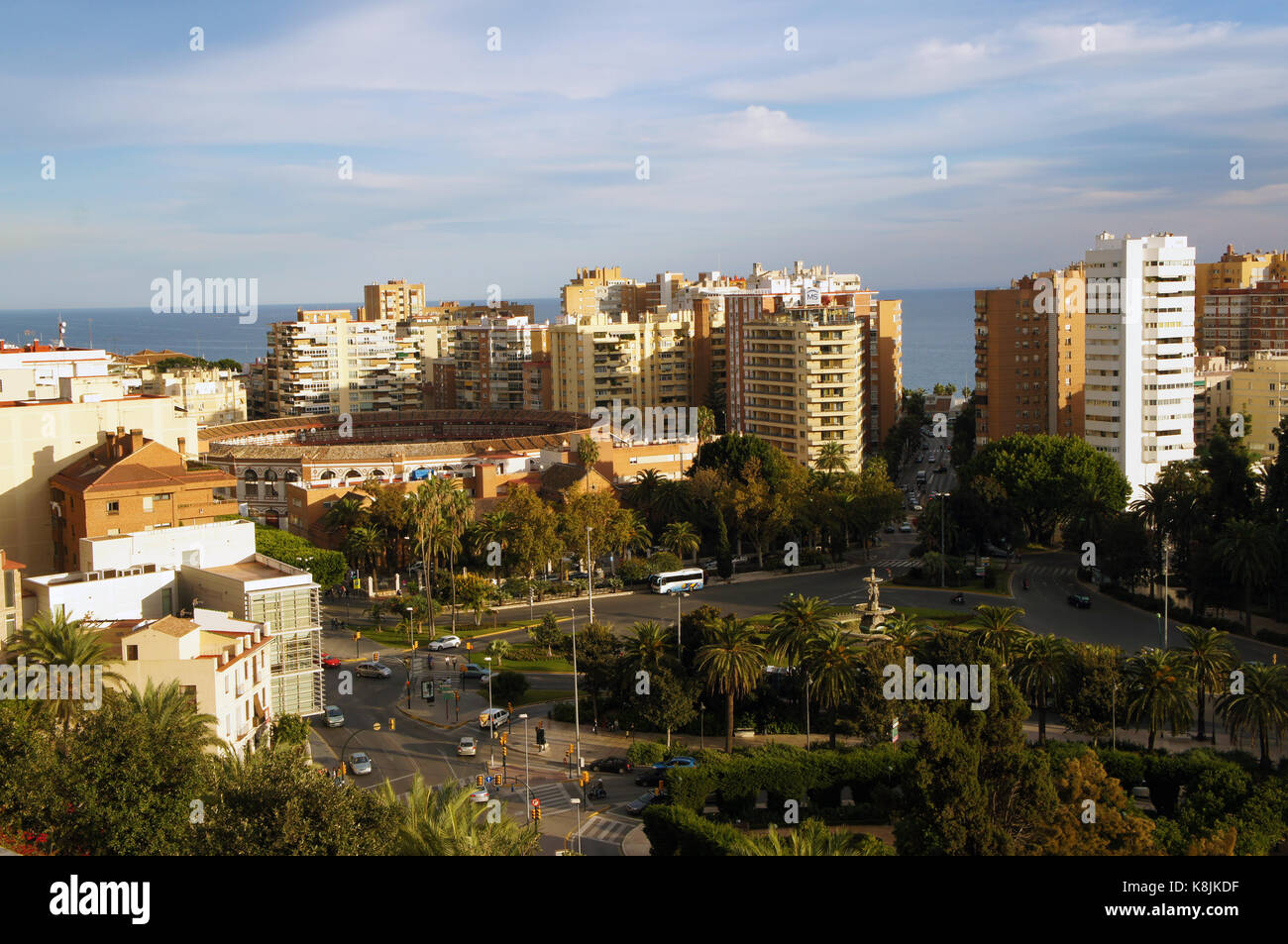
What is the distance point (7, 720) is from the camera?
75.2ft

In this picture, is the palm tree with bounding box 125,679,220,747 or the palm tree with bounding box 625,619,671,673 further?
the palm tree with bounding box 625,619,671,673

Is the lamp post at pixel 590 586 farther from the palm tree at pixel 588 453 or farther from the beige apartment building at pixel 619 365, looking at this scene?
the beige apartment building at pixel 619 365

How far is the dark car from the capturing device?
103 ft

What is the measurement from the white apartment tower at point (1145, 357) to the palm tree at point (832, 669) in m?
37.6

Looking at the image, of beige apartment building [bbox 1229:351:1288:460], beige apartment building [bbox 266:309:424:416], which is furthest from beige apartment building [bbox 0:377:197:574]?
beige apartment building [bbox 1229:351:1288:460]

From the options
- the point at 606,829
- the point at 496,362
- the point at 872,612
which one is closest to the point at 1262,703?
the point at 872,612

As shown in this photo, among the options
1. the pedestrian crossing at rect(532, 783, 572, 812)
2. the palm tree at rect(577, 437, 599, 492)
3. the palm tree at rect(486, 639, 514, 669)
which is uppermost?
the palm tree at rect(577, 437, 599, 492)

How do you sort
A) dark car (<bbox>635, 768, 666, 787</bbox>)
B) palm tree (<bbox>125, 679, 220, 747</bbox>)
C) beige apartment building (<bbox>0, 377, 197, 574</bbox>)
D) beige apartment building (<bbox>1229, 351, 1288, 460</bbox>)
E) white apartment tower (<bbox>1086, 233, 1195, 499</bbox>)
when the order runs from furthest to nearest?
beige apartment building (<bbox>1229, 351, 1288, 460</bbox>) → white apartment tower (<bbox>1086, 233, 1195, 499</bbox>) → beige apartment building (<bbox>0, 377, 197, 574</bbox>) → dark car (<bbox>635, 768, 666, 787</bbox>) → palm tree (<bbox>125, 679, 220, 747</bbox>)

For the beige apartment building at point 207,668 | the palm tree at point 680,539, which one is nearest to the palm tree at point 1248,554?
the palm tree at point 680,539

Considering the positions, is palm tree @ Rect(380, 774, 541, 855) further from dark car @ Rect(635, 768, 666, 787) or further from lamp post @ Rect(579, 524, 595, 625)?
lamp post @ Rect(579, 524, 595, 625)

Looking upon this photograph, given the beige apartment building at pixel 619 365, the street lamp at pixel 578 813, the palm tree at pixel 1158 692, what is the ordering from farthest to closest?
the beige apartment building at pixel 619 365
the palm tree at pixel 1158 692
the street lamp at pixel 578 813

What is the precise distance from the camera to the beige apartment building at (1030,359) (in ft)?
245

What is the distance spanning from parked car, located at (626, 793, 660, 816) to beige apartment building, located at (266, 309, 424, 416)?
8058 cm
